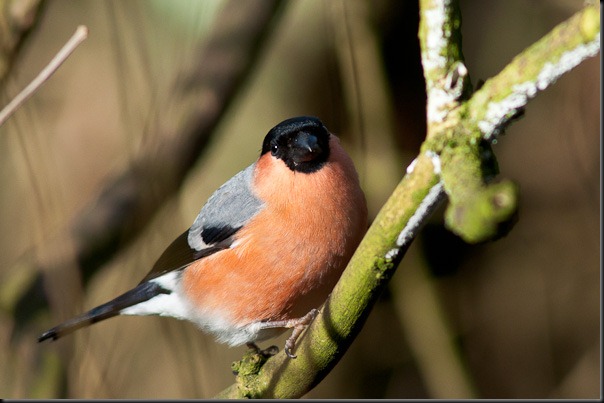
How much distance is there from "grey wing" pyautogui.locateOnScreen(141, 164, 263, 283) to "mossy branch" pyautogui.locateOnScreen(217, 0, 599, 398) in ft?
3.89

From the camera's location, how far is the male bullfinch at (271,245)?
109 inches

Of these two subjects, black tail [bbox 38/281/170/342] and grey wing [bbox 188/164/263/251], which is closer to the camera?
grey wing [bbox 188/164/263/251]

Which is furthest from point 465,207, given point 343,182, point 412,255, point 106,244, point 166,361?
point 166,361

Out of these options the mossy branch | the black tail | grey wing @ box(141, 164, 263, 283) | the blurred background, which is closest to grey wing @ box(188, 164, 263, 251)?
grey wing @ box(141, 164, 263, 283)

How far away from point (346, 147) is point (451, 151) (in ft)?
9.83

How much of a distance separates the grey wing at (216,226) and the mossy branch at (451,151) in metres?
1.18

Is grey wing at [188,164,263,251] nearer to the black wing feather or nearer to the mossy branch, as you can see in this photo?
the black wing feather

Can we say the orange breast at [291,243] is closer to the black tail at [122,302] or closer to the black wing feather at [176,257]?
the black wing feather at [176,257]

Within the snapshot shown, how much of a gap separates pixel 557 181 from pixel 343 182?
7.68 ft

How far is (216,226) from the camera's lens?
3.21 m

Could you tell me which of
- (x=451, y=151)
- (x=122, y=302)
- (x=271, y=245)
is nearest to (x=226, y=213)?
(x=271, y=245)

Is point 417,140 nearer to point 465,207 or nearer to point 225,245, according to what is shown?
point 225,245

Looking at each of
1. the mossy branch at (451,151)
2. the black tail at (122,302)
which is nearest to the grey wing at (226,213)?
the black tail at (122,302)

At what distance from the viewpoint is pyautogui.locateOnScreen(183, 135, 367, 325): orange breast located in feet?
9.04
